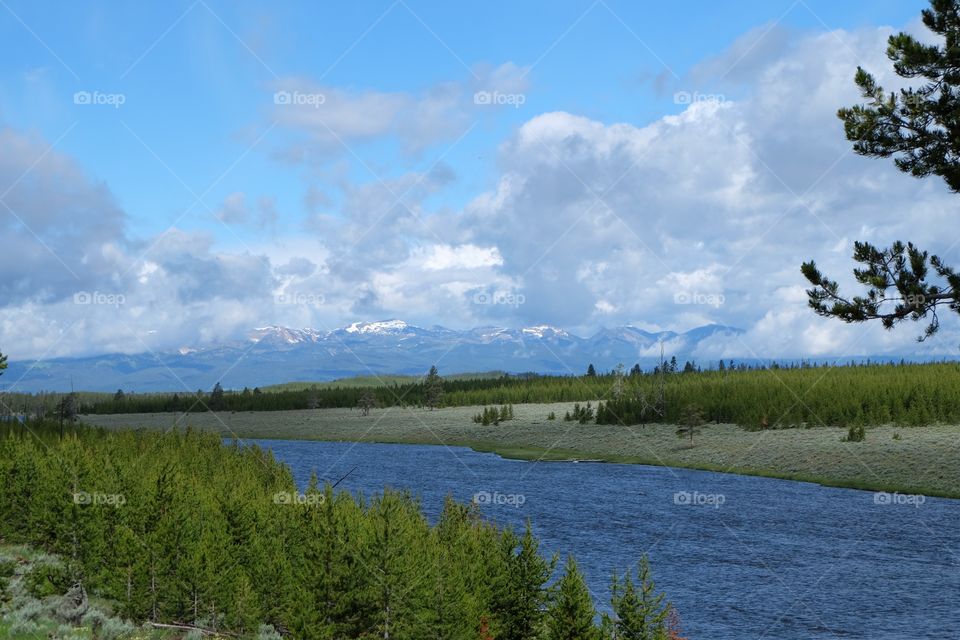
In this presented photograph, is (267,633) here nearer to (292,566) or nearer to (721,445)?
(292,566)

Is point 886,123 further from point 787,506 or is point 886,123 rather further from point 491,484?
point 491,484

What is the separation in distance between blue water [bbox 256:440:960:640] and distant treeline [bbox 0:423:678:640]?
476cm

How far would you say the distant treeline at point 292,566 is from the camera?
23172 mm

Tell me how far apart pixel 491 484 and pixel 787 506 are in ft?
87.8

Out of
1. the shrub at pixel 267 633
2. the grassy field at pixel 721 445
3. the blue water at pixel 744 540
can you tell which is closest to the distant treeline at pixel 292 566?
the shrub at pixel 267 633

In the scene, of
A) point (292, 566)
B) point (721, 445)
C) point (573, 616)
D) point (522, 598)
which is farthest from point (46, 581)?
point (721, 445)

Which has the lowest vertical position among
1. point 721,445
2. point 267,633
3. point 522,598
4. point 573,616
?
point 267,633

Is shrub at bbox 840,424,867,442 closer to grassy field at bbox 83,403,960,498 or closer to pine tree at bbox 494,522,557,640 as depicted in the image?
grassy field at bbox 83,403,960,498

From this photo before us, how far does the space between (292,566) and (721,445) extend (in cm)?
8215

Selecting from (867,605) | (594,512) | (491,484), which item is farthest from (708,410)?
(867,605)

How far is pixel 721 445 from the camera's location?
103438mm

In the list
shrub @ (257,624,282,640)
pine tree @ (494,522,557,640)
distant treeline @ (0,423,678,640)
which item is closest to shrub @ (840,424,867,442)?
distant treeline @ (0,423,678,640)

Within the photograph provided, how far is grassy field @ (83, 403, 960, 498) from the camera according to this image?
260 ft

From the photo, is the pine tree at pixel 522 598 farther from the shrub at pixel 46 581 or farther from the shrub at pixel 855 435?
the shrub at pixel 855 435
